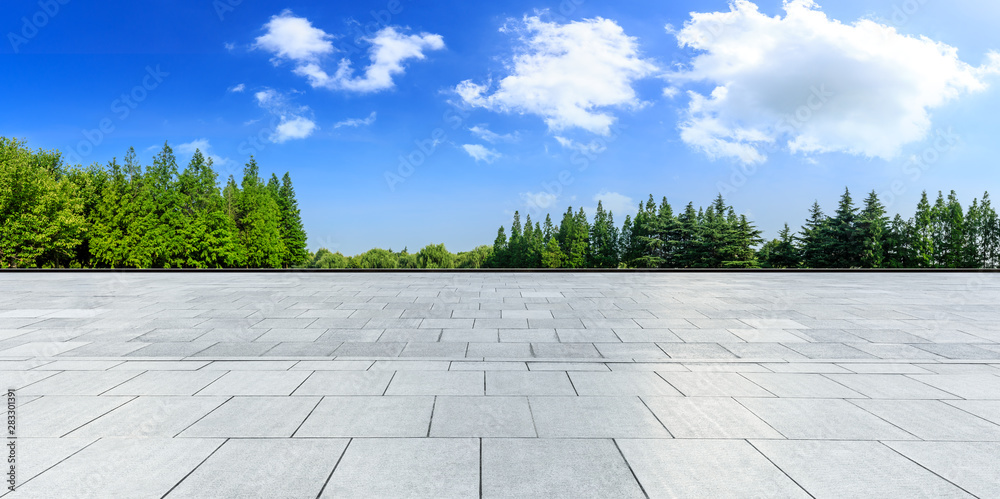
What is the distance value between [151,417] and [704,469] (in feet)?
15.4

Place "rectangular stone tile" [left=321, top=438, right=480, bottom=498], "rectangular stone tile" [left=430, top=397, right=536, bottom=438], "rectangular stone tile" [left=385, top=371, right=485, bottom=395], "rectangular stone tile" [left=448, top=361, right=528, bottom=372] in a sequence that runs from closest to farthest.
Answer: "rectangular stone tile" [left=321, top=438, right=480, bottom=498] < "rectangular stone tile" [left=430, top=397, right=536, bottom=438] < "rectangular stone tile" [left=385, top=371, right=485, bottom=395] < "rectangular stone tile" [left=448, top=361, right=528, bottom=372]

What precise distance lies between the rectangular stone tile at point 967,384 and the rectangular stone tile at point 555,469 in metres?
4.33

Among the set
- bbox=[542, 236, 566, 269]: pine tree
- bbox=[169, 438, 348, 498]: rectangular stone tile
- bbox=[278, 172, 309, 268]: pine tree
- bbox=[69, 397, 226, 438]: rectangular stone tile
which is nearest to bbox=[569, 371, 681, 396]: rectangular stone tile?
bbox=[169, 438, 348, 498]: rectangular stone tile

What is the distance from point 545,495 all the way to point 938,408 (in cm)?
429

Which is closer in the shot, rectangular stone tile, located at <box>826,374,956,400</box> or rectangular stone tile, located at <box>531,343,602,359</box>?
rectangular stone tile, located at <box>826,374,956,400</box>

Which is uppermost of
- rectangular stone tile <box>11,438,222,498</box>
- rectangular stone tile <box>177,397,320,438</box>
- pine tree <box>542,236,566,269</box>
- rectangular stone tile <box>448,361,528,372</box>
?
pine tree <box>542,236,566,269</box>

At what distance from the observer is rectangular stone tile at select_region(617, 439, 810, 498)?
9.71ft

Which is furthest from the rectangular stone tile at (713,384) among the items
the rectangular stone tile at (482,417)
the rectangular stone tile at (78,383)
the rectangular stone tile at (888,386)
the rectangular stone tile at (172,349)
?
the rectangular stone tile at (172,349)

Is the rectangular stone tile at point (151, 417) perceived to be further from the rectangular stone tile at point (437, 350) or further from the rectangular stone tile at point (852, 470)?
the rectangular stone tile at point (852, 470)

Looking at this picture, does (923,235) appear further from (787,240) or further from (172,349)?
(172,349)

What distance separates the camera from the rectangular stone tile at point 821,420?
3809mm

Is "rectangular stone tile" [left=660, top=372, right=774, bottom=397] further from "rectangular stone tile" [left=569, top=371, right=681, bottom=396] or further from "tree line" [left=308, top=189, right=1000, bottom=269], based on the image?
"tree line" [left=308, top=189, right=1000, bottom=269]

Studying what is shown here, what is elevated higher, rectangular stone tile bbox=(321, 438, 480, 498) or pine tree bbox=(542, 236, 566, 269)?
pine tree bbox=(542, 236, 566, 269)

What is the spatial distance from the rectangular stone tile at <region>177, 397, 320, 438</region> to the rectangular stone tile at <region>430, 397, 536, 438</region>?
49.0 inches
